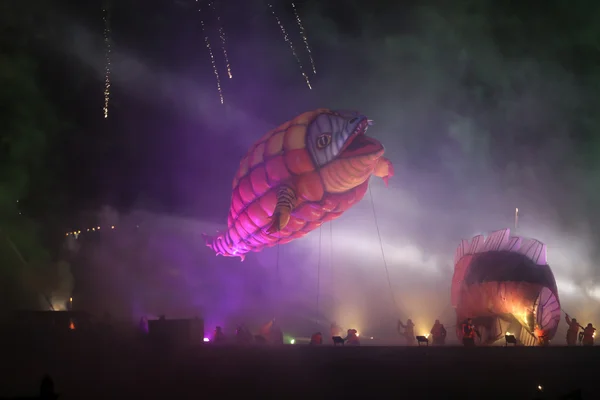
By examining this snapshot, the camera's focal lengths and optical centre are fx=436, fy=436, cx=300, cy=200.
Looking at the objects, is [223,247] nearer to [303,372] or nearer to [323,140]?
[323,140]

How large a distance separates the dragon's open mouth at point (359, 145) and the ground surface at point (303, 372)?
676cm

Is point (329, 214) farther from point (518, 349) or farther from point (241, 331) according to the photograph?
point (518, 349)

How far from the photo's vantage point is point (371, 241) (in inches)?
1037

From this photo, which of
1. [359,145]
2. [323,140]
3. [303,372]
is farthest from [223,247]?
[303,372]

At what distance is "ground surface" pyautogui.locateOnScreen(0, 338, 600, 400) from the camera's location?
9273 mm

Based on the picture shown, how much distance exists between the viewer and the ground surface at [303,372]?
30.4 feet

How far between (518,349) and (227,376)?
6933 mm

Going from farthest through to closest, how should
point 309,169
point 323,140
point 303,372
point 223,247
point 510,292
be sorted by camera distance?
1. point 223,247
2. point 510,292
3. point 309,169
4. point 323,140
5. point 303,372

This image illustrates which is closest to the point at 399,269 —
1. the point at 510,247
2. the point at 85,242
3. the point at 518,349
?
the point at 510,247

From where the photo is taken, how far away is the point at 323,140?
14.8 m

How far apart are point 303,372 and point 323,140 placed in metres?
7.86

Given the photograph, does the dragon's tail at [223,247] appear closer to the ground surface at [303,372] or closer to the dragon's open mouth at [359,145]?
the dragon's open mouth at [359,145]

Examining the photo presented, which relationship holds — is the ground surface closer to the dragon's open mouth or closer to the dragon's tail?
the dragon's open mouth

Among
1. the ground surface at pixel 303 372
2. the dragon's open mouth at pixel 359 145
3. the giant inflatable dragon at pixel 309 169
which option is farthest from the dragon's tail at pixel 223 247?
the ground surface at pixel 303 372
